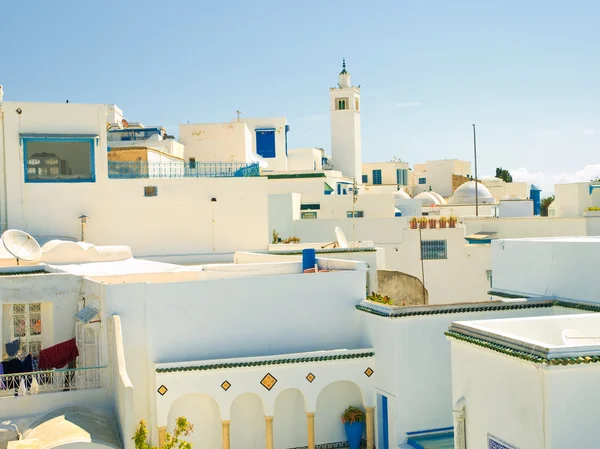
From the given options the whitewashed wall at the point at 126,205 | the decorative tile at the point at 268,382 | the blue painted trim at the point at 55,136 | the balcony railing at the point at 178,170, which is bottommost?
the decorative tile at the point at 268,382

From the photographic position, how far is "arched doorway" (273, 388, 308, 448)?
514 inches

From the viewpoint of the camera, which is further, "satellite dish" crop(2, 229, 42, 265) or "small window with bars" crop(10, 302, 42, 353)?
"satellite dish" crop(2, 229, 42, 265)

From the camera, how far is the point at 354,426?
12906 mm

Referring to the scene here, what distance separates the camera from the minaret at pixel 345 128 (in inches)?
1790

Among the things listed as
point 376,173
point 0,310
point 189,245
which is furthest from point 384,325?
point 376,173

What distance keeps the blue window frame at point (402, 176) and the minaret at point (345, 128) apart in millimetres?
8919

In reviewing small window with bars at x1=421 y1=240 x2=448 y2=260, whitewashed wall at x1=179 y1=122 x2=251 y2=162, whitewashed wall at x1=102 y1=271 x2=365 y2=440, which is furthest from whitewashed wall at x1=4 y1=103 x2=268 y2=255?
small window with bars at x1=421 y1=240 x2=448 y2=260

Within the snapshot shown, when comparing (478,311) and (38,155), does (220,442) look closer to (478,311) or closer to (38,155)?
(478,311)

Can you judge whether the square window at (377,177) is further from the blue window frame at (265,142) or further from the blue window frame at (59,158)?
the blue window frame at (59,158)

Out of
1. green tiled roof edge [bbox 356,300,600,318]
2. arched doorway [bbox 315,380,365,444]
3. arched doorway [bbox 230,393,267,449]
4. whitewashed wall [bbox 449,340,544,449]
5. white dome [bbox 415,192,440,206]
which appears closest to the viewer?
whitewashed wall [bbox 449,340,544,449]

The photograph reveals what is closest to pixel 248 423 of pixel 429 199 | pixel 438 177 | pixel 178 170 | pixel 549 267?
pixel 549 267

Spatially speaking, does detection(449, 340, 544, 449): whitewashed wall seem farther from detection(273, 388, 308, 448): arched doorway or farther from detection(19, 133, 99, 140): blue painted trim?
detection(19, 133, 99, 140): blue painted trim

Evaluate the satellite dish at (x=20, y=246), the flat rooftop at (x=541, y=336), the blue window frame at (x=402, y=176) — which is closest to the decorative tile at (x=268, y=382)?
the flat rooftop at (x=541, y=336)

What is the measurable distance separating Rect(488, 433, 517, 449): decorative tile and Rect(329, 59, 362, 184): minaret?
121ft
